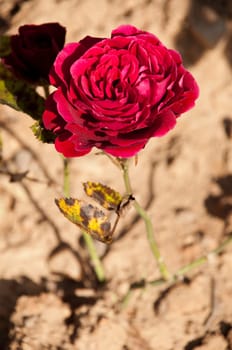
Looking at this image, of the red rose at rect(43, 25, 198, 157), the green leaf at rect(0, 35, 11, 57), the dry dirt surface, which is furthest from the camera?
the dry dirt surface

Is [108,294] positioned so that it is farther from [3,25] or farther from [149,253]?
[3,25]

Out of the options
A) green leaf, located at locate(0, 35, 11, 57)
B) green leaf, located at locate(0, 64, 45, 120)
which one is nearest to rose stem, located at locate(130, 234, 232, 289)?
green leaf, located at locate(0, 64, 45, 120)

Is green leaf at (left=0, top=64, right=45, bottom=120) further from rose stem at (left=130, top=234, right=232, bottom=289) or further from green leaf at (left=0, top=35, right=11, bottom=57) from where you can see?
Answer: rose stem at (left=130, top=234, right=232, bottom=289)

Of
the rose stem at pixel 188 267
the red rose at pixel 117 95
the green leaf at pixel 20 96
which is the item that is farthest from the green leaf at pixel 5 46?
the rose stem at pixel 188 267

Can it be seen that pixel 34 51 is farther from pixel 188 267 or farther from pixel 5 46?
pixel 188 267

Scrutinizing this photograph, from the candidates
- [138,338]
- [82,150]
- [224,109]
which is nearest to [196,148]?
[224,109]

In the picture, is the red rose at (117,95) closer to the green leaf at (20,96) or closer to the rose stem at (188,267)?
the green leaf at (20,96)

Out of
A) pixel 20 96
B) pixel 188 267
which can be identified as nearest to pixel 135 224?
pixel 188 267
